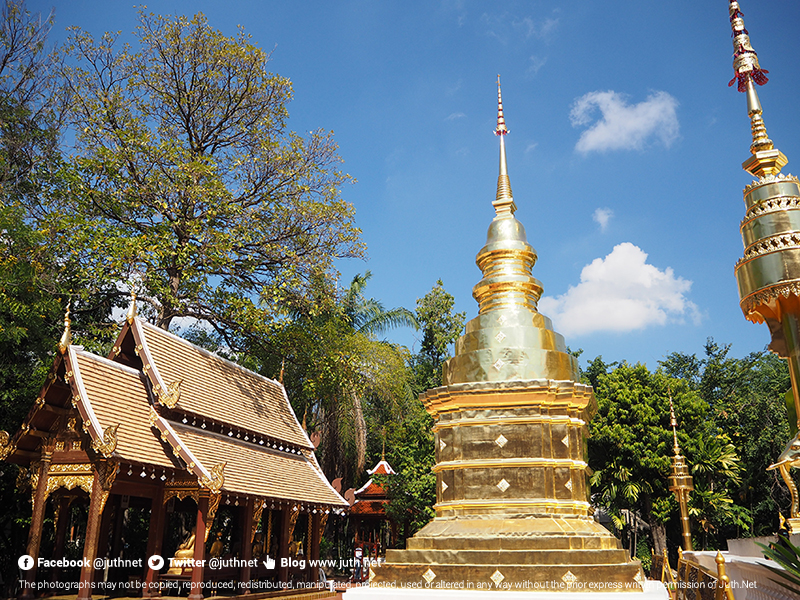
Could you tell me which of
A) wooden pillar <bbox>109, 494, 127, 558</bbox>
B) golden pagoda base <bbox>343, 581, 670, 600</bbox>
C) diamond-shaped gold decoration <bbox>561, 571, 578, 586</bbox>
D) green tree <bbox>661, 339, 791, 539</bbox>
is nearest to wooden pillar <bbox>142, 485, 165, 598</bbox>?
wooden pillar <bbox>109, 494, 127, 558</bbox>

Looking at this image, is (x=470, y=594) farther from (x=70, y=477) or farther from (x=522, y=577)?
(x=70, y=477)

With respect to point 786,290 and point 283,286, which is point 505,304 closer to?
point 786,290

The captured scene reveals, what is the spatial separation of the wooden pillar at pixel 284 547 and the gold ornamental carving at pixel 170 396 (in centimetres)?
472

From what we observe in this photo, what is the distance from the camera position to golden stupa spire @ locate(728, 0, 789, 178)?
6.25 m

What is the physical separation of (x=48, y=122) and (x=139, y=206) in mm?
4924

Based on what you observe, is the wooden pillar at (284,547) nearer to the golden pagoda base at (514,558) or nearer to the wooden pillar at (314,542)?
the wooden pillar at (314,542)

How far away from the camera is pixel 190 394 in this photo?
44.6 ft

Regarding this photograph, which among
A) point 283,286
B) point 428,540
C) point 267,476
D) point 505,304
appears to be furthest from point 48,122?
point 428,540

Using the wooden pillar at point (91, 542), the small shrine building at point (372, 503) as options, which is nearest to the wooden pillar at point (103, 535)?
the wooden pillar at point (91, 542)

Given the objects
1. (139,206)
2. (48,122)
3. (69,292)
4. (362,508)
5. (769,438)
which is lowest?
(362,508)

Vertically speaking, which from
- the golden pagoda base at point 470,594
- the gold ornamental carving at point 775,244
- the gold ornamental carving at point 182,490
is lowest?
the golden pagoda base at point 470,594

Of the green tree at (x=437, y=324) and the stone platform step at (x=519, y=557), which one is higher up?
the green tree at (x=437, y=324)

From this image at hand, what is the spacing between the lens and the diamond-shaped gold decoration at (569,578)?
6.11m

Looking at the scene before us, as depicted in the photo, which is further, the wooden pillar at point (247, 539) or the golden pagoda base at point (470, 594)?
the wooden pillar at point (247, 539)
